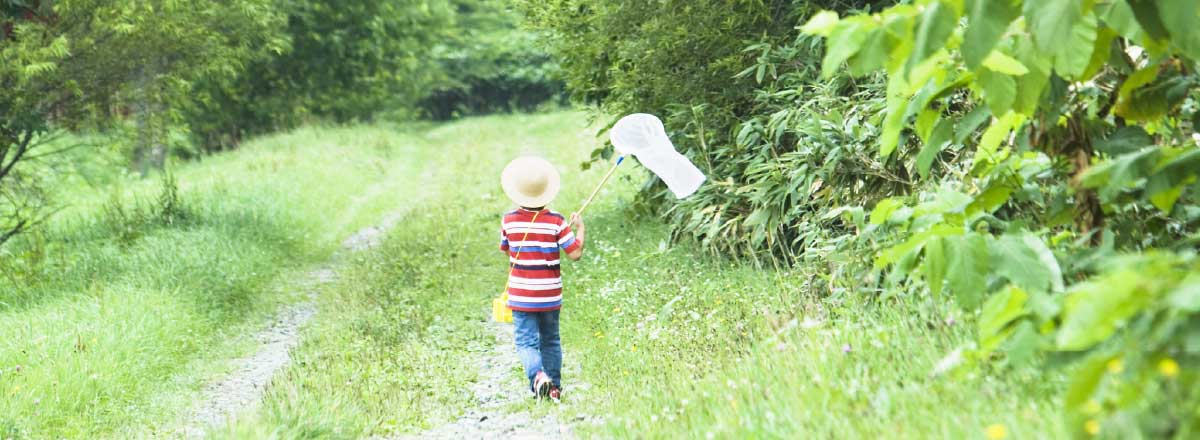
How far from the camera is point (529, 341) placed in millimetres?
6910

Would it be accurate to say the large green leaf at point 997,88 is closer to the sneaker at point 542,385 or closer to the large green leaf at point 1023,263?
the large green leaf at point 1023,263

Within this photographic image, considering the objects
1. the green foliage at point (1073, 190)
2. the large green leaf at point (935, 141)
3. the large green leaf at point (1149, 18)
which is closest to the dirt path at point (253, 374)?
the large green leaf at point (935, 141)

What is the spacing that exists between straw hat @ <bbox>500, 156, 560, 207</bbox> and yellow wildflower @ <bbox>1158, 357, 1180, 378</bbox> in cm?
450

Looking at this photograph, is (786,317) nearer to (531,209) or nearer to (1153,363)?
(531,209)

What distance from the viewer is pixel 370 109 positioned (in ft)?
117

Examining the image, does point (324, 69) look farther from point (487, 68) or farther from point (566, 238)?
point (566, 238)

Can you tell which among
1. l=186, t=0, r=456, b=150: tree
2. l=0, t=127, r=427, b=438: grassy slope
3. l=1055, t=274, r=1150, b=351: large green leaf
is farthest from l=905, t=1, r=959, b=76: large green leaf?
l=186, t=0, r=456, b=150: tree

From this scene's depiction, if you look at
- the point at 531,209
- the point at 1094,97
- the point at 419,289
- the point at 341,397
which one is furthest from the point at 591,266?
the point at 1094,97

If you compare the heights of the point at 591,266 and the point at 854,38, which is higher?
the point at 854,38

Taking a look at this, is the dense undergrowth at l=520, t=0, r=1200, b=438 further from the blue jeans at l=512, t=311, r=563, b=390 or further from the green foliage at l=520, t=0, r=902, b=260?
the blue jeans at l=512, t=311, r=563, b=390

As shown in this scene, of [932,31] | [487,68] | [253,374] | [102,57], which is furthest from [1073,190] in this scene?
[487,68]

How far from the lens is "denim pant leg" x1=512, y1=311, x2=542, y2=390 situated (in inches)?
270

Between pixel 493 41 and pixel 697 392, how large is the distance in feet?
143

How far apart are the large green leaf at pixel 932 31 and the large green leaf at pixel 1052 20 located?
0.27 meters
